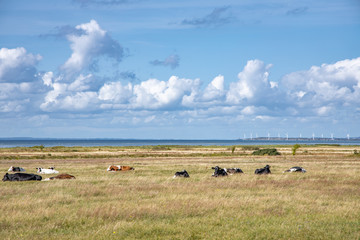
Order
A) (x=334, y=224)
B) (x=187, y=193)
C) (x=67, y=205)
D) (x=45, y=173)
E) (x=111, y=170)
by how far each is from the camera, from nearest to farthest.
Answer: (x=334, y=224) → (x=67, y=205) → (x=187, y=193) → (x=45, y=173) → (x=111, y=170)

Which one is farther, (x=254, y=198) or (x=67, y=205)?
(x=254, y=198)

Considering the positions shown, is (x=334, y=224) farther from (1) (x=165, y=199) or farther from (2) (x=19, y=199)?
(2) (x=19, y=199)

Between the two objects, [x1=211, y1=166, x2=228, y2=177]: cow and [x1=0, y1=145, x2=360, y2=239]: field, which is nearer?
[x1=0, y1=145, x2=360, y2=239]: field

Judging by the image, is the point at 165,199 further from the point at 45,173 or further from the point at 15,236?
the point at 45,173

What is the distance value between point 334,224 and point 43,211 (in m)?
9.01

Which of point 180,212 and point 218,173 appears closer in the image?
point 180,212

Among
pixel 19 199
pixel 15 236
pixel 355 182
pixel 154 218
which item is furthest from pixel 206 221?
pixel 355 182

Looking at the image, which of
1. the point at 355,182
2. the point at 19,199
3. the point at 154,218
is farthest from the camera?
the point at 355,182

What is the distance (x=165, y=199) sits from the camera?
14.5m

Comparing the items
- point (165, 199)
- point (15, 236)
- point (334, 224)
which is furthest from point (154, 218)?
point (334, 224)

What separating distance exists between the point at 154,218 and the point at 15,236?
13.2 feet

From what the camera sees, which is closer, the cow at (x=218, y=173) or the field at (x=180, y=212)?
the field at (x=180, y=212)

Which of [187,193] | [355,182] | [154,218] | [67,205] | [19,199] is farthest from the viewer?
[355,182]

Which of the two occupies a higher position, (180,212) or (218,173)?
(218,173)
